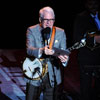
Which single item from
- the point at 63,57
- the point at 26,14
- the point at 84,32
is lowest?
the point at 26,14

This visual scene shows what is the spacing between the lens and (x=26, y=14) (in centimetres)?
847

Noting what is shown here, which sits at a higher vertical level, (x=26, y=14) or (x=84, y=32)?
(x=84, y=32)

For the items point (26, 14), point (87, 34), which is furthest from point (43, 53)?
point (26, 14)

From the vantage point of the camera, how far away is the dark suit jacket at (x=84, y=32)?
4082 mm

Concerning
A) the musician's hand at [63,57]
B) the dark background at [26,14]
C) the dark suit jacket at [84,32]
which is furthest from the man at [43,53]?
the dark background at [26,14]

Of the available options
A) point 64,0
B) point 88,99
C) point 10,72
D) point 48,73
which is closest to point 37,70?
point 48,73

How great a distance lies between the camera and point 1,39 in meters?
8.98

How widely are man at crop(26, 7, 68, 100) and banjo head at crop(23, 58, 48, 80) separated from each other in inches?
2.2

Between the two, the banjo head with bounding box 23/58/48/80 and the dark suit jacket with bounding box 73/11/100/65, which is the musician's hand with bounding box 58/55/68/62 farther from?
the dark suit jacket with bounding box 73/11/100/65

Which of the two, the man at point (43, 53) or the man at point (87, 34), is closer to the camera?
the man at point (43, 53)

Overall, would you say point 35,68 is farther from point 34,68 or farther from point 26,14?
point 26,14

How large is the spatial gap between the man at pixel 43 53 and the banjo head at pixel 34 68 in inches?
2.2

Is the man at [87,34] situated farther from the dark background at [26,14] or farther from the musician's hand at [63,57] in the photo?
the dark background at [26,14]

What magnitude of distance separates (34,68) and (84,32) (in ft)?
3.91
